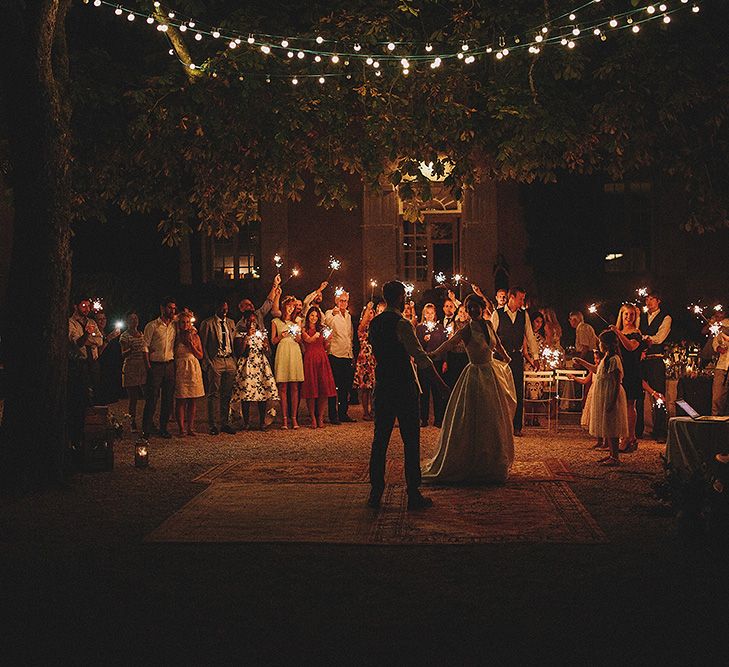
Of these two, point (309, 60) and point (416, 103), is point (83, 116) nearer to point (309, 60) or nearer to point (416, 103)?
point (309, 60)

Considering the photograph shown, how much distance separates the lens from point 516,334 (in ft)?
48.1

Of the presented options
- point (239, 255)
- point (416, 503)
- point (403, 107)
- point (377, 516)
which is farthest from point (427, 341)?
point (239, 255)

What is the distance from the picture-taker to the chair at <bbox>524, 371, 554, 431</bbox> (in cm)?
1518

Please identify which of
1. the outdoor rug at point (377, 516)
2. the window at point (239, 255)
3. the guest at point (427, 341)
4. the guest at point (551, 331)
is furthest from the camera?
the window at point (239, 255)

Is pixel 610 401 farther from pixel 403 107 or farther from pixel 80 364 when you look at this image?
pixel 80 364

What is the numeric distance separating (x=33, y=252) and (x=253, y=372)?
4.99 m

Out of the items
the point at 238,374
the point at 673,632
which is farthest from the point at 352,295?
the point at 673,632

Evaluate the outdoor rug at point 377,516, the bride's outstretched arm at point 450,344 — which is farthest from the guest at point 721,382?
the bride's outstretched arm at point 450,344

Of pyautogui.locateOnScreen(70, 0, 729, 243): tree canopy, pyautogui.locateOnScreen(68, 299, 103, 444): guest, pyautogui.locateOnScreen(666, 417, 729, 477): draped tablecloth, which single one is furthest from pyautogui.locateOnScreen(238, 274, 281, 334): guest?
pyautogui.locateOnScreen(666, 417, 729, 477): draped tablecloth

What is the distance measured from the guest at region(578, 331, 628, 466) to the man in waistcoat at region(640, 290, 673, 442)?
2.07m

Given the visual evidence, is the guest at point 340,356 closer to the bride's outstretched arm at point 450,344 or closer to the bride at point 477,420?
the bride at point 477,420

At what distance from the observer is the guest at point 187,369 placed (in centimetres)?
1442

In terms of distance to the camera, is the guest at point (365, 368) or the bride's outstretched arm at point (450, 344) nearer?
the bride's outstretched arm at point (450, 344)

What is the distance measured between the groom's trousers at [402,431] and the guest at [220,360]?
5.69 metres
